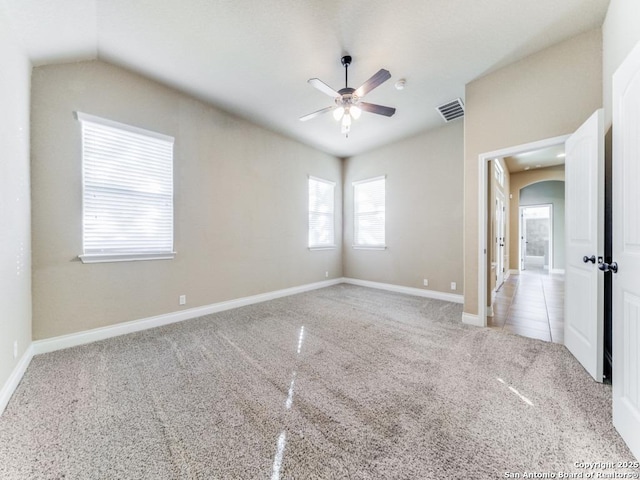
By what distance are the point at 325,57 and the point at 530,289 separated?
6187 mm

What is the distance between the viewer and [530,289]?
563 cm

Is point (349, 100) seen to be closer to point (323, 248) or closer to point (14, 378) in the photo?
point (323, 248)

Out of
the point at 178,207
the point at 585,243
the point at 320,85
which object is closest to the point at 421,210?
the point at 585,243

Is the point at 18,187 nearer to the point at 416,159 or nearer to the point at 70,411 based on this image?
the point at 70,411

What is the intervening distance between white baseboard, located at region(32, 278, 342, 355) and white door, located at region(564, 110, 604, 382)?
402 cm

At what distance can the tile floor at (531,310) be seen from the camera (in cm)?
315

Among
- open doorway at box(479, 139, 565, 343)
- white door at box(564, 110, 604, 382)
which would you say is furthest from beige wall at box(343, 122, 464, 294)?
white door at box(564, 110, 604, 382)

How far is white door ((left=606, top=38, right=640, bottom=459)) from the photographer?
1365 millimetres

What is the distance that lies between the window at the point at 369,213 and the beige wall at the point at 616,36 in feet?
11.1

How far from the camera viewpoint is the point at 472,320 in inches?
131

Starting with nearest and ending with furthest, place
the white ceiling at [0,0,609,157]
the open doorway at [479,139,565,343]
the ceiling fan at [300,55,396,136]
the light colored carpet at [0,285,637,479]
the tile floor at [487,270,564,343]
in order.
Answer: the light colored carpet at [0,285,637,479]
the white ceiling at [0,0,609,157]
the ceiling fan at [300,55,396,136]
the tile floor at [487,270,564,343]
the open doorway at [479,139,565,343]

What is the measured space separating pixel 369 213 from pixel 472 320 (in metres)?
3.10

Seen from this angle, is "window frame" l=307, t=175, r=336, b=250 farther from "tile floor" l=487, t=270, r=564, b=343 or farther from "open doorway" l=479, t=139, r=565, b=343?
"tile floor" l=487, t=270, r=564, b=343

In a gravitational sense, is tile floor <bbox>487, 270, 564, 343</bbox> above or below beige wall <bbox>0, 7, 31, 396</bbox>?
below
